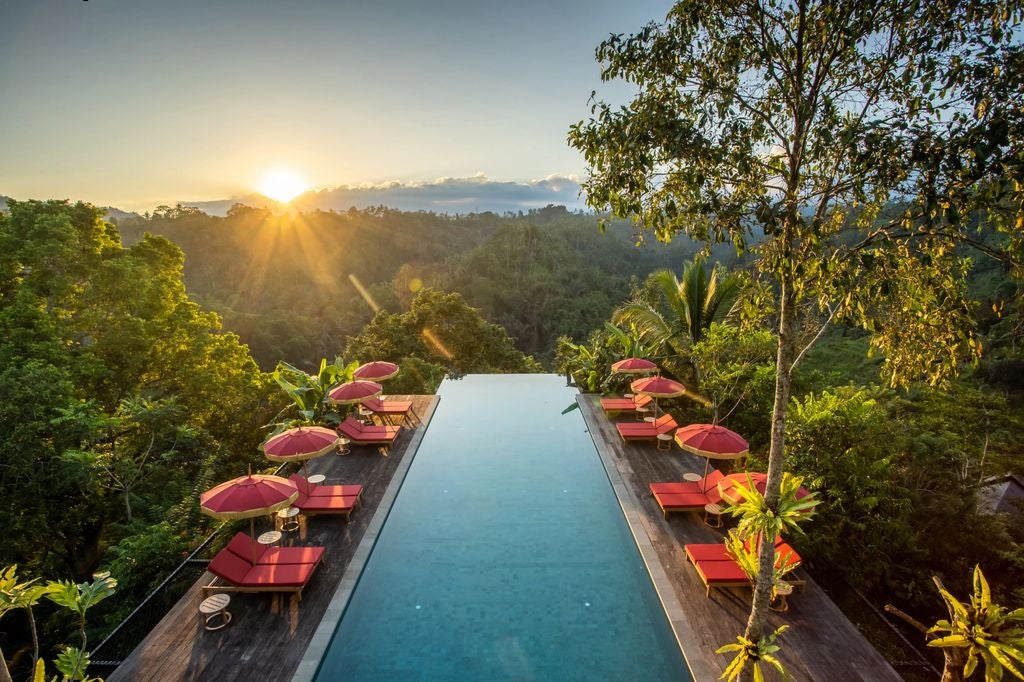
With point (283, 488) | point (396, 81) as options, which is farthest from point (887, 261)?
point (396, 81)

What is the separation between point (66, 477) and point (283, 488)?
6949mm

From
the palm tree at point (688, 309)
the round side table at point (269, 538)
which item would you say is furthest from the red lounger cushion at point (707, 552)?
the palm tree at point (688, 309)

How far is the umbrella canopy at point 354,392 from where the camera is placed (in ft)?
35.3

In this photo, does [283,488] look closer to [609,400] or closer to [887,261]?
[887,261]

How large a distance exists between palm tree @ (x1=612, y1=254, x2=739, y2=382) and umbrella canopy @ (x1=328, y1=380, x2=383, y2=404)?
7454 mm

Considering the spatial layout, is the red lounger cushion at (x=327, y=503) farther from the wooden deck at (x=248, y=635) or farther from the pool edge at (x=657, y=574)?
the pool edge at (x=657, y=574)

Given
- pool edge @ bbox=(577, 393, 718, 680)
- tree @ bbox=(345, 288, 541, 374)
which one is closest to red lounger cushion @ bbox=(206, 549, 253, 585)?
pool edge @ bbox=(577, 393, 718, 680)

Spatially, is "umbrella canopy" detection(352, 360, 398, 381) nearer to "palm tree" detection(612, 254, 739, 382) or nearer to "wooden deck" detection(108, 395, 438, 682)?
"wooden deck" detection(108, 395, 438, 682)

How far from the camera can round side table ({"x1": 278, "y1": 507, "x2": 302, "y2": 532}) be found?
7.89 m

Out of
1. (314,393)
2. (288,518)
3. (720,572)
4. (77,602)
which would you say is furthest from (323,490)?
(720,572)

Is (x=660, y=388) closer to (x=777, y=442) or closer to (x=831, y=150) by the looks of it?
(x=777, y=442)

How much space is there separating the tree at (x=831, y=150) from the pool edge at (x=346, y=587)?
4.41m

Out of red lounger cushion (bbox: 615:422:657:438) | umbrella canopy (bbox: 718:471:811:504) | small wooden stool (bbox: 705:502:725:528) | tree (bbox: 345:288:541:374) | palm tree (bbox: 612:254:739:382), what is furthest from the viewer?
tree (bbox: 345:288:541:374)

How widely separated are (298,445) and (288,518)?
112cm
